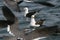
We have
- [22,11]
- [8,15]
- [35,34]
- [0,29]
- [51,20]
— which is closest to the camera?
[8,15]

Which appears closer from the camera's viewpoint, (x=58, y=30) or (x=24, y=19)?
(x=58, y=30)

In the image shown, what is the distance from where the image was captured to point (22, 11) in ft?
57.4

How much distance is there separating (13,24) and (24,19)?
675 cm

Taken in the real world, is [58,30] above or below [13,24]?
below

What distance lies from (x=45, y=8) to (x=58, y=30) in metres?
7.22

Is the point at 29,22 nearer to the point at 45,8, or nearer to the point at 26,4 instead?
the point at 45,8

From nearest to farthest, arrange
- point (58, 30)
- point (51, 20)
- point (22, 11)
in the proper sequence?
1. point (58, 30)
2. point (51, 20)
3. point (22, 11)

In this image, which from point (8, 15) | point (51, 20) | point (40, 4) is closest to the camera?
point (8, 15)

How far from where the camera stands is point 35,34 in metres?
9.19

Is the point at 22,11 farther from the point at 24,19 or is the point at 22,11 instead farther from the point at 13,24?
the point at 13,24

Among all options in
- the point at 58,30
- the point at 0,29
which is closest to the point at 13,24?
the point at 58,30

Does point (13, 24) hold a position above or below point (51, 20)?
above

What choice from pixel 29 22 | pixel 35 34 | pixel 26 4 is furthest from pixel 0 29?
pixel 26 4

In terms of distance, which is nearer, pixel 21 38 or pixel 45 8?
pixel 21 38
